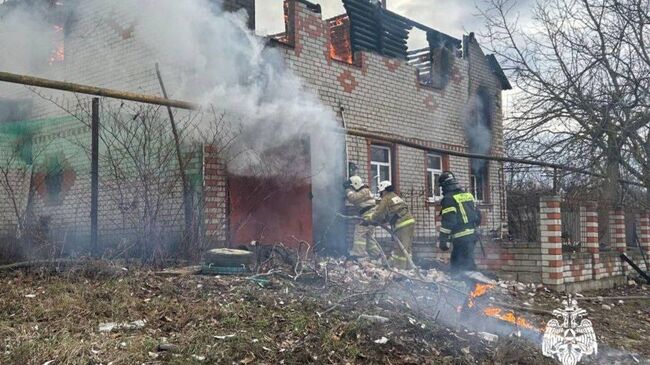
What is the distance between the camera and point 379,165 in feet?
39.0

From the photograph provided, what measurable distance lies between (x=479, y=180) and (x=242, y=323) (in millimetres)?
11547

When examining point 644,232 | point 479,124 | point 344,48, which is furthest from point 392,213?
point 479,124

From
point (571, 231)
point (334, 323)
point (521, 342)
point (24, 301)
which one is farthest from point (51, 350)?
point (571, 231)

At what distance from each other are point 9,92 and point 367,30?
262 inches

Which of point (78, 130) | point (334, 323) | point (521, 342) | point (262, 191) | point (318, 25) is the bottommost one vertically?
point (521, 342)

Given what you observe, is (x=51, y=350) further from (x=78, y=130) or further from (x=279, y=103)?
(x=78, y=130)

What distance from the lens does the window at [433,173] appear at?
43.7 feet

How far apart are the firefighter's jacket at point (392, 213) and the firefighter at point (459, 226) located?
1989mm

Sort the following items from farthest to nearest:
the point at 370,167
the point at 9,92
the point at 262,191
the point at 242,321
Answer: the point at 370,167, the point at 9,92, the point at 262,191, the point at 242,321

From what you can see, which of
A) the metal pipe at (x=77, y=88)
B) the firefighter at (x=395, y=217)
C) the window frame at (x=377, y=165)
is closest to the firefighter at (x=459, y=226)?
the firefighter at (x=395, y=217)

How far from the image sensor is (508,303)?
278 inches

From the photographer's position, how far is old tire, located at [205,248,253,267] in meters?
6.16
